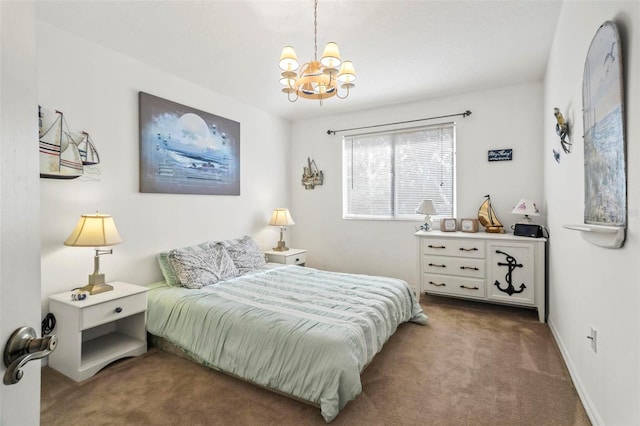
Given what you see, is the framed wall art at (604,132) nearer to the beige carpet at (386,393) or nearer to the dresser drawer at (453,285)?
the beige carpet at (386,393)

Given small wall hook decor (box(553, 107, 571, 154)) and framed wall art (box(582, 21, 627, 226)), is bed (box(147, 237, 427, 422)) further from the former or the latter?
small wall hook decor (box(553, 107, 571, 154))

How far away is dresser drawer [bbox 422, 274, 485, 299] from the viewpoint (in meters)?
3.40

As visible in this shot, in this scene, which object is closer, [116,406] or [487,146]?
[116,406]

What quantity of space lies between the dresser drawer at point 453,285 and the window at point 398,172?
86 centimetres

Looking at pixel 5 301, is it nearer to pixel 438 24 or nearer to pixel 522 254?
pixel 438 24

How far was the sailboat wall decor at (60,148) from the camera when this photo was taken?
229cm

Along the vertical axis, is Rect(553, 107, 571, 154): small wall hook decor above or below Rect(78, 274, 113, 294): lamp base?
above

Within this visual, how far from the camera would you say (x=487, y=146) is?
376 centimetres

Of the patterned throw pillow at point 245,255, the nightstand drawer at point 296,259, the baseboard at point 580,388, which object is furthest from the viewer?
the nightstand drawer at point 296,259

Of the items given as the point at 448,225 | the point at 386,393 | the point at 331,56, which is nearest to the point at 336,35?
the point at 331,56

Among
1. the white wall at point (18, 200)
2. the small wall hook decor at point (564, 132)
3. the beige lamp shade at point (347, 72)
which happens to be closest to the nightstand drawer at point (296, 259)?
the beige lamp shade at point (347, 72)

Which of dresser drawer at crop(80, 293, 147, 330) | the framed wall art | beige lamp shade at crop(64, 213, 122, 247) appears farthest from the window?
beige lamp shade at crop(64, 213, 122, 247)

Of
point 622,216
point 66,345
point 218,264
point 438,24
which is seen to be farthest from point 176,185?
point 622,216

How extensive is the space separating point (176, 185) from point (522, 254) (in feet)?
11.9
